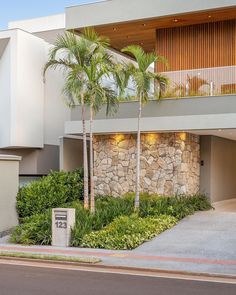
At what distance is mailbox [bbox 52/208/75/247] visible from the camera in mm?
15867

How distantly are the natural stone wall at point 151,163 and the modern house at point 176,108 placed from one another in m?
A: 0.04

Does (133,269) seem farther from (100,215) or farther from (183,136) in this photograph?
(183,136)

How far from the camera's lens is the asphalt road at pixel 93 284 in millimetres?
9539

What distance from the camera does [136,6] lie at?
2080cm

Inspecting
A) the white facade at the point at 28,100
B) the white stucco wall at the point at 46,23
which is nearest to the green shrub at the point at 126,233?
the white facade at the point at 28,100

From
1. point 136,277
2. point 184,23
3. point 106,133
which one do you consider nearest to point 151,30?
point 184,23

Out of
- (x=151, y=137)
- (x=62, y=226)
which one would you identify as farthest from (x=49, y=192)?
(x=62, y=226)

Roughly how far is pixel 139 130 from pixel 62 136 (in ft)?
22.5

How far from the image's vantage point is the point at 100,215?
1761cm

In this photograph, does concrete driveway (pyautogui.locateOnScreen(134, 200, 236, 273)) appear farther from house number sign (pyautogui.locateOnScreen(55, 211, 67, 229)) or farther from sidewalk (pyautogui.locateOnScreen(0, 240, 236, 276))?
house number sign (pyautogui.locateOnScreen(55, 211, 67, 229))

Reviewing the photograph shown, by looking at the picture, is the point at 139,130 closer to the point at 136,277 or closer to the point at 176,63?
the point at 176,63

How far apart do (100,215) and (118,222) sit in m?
1.23

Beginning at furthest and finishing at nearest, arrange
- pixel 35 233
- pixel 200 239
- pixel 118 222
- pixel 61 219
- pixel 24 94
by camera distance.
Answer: pixel 24 94 → pixel 35 233 → pixel 118 222 → pixel 61 219 → pixel 200 239

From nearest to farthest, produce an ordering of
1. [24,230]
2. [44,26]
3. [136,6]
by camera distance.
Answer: [24,230], [136,6], [44,26]
